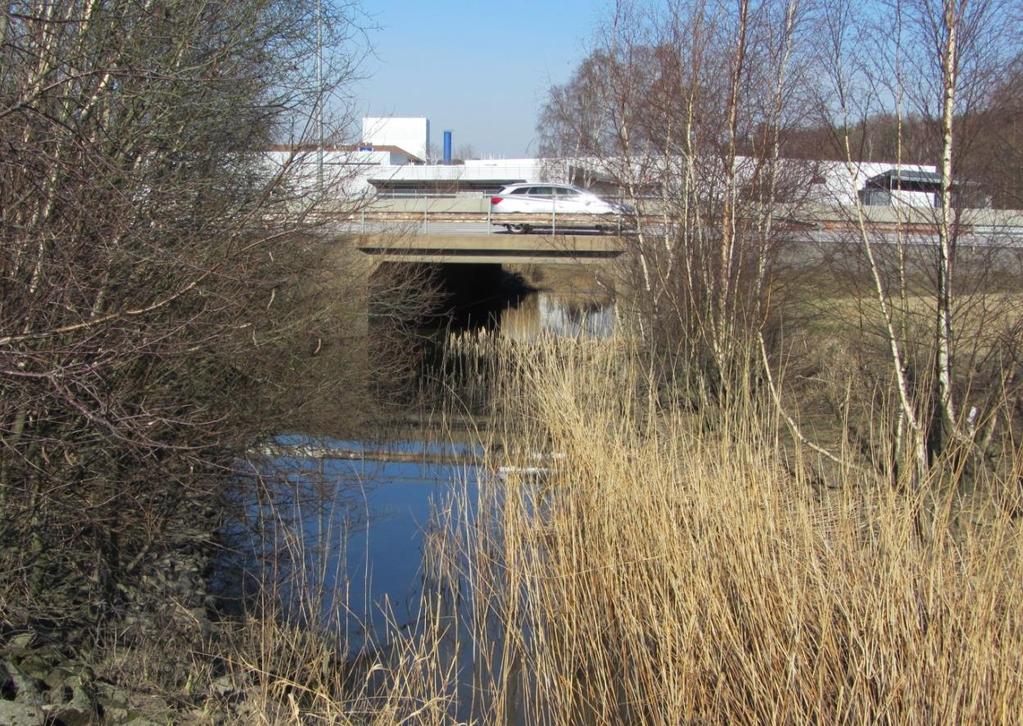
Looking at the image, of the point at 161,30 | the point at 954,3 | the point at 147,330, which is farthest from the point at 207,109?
the point at 954,3

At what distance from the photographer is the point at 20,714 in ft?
14.0

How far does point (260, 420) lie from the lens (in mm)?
7273

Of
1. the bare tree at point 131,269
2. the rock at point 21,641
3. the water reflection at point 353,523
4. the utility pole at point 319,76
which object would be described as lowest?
the water reflection at point 353,523

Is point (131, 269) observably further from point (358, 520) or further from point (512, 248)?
point (512, 248)

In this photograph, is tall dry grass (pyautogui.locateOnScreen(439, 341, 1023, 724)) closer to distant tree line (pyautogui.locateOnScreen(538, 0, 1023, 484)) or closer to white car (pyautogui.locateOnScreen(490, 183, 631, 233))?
distant tree line (pyautogui.locateOnScreen(538, 0, 1023, 484))

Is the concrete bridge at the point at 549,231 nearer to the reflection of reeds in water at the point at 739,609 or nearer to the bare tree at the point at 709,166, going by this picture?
the bare tree at the point at 709,166

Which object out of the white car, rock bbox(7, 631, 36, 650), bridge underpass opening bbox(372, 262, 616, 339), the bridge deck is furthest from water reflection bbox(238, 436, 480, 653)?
the white car

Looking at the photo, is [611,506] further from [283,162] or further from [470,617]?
[283,162]

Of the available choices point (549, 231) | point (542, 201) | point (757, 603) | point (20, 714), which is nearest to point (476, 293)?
point (542, 201)

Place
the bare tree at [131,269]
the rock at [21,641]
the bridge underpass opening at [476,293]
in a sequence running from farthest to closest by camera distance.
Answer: the bridge underpass opening at [476,293]
the rock at [21,641]
the bare tree at [131,269]

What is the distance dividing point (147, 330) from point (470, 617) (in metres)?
2.69

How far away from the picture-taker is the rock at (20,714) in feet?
13.8

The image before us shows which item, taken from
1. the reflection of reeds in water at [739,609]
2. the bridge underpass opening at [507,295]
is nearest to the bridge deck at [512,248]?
the bridge underpass opening at [507,295]

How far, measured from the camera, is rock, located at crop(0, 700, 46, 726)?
4.21m
